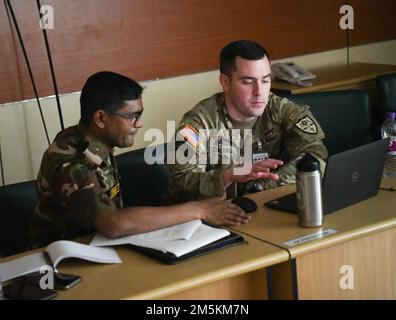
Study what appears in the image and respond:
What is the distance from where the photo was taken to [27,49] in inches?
138

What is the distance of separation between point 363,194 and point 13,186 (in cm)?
122

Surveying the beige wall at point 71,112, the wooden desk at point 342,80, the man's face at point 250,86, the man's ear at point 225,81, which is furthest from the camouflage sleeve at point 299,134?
the beige wall at point 71,112

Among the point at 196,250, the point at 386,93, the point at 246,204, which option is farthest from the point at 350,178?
the point at 386,93

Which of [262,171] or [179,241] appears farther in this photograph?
[262,171]

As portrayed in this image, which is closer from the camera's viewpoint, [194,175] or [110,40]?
[194,175]

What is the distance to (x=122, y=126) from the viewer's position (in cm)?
232

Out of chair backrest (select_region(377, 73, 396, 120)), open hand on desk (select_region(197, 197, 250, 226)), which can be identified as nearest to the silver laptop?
open hand on desk (select_region(197, 197, 250, 226))

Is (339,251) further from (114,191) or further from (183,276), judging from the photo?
(114,191)

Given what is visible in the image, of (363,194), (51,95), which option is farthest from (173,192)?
(51,95)

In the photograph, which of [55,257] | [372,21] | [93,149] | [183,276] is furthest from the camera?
[372,21]

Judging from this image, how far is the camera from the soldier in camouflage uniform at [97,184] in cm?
208

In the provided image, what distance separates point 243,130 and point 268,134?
105mm

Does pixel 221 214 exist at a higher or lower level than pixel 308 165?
lower
